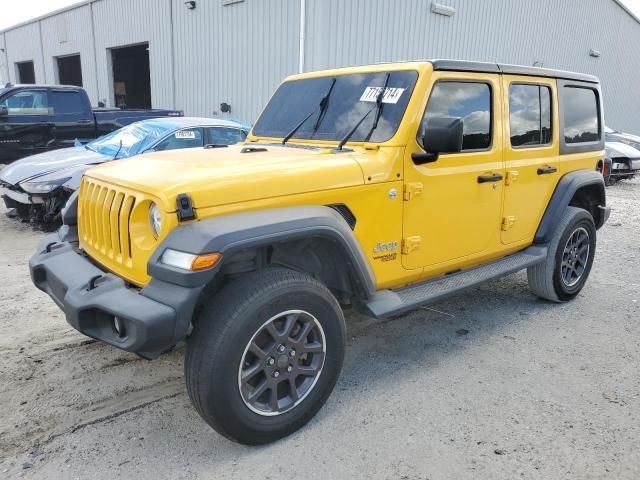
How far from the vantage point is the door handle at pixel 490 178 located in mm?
3691

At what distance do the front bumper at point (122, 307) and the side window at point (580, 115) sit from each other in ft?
12.2

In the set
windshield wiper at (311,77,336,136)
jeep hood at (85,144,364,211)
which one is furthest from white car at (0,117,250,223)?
jeep hood at (85,144,364,211)

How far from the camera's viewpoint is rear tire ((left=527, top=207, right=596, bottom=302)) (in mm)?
4504

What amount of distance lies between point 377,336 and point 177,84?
12897mm

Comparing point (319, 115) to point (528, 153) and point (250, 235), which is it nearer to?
point (250, 235)

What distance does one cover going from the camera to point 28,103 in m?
9.78

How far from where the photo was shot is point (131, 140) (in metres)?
7.45

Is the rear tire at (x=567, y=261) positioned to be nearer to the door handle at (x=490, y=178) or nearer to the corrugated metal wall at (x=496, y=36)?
the door handle at (x=490, y=178)

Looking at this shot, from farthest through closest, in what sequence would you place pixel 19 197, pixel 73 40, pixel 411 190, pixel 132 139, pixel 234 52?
pixel 73 40
pixel 234 52
pixel 132 139
pixel 19 197
pixel 411 190

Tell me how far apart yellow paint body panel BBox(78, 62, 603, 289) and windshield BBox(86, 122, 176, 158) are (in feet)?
10.8

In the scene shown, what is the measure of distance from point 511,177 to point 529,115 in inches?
23.8

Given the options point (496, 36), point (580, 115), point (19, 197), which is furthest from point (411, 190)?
point (496, 36)

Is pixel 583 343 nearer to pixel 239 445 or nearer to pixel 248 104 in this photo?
pixel 239 445

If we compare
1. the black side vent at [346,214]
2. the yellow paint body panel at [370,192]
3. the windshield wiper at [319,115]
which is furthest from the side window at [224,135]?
the black side vent at [346,214]
